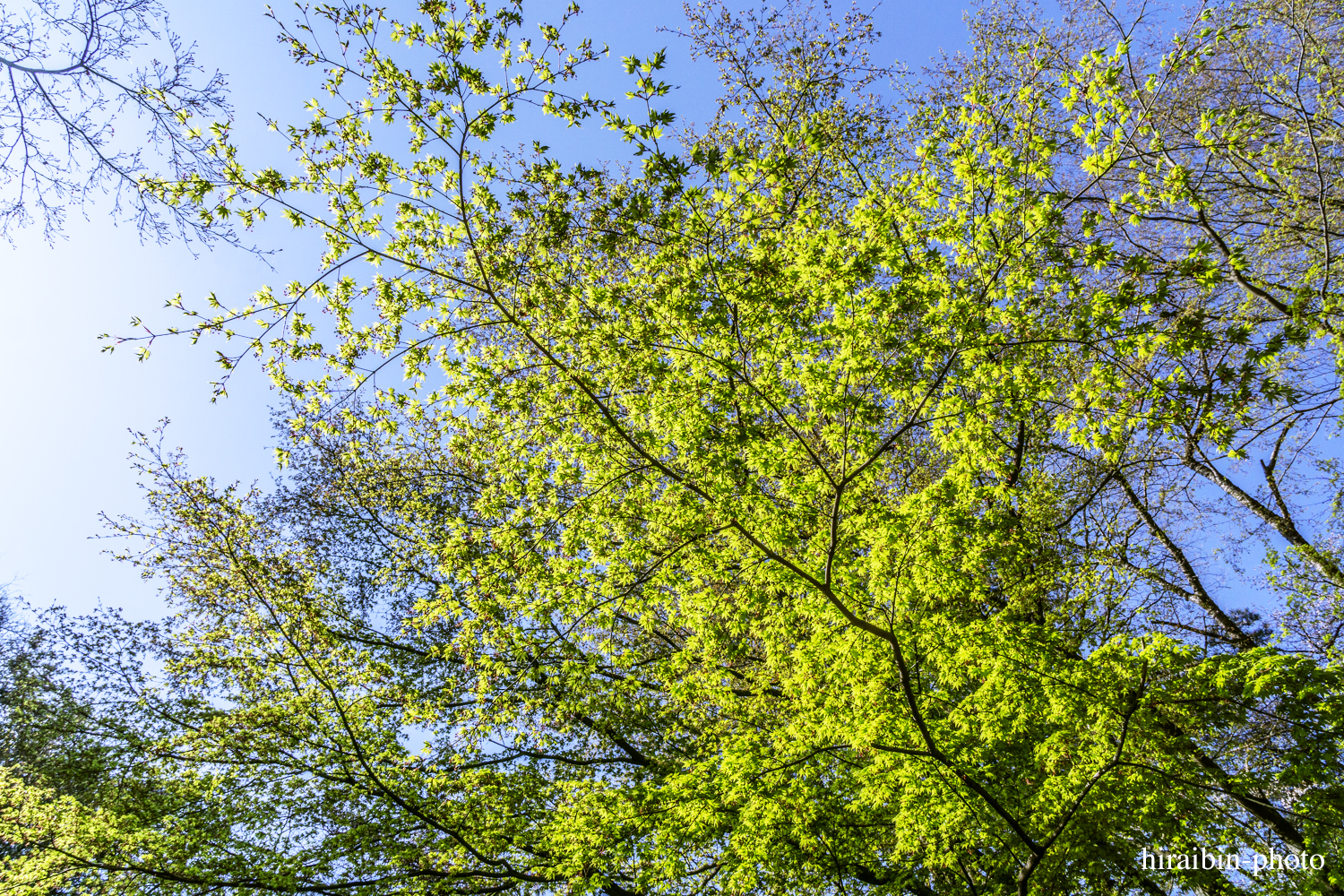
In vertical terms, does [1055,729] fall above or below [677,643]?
below

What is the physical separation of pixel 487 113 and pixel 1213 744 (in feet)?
43.4

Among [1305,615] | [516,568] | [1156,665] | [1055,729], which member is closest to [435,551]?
[516,568]

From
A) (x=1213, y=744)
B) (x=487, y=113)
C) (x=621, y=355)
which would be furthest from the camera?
(x=1213, y=744)

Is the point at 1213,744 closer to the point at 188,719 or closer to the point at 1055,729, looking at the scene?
the point at 1055,729

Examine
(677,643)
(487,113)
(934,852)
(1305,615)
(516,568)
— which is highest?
(487,113)

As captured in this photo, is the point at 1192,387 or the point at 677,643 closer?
the point at 1192,387

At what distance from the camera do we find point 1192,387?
587 cm

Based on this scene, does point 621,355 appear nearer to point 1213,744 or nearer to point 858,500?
point 858,500

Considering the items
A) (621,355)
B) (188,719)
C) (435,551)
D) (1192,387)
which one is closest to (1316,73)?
(1192,387)

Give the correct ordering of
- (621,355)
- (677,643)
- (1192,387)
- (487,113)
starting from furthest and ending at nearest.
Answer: (677,643), (621,355), (487,113), (1192,387)

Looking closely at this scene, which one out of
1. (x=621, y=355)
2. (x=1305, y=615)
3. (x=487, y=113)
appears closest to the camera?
(x=487, y=113)

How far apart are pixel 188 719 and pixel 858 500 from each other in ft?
40.4

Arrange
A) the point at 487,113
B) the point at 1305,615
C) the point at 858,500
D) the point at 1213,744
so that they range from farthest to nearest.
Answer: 1. the point at 1305,615
2. the point at 1213,744
3. the point at 858,500
4. the point at 487,113

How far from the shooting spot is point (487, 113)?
659 centimetres
